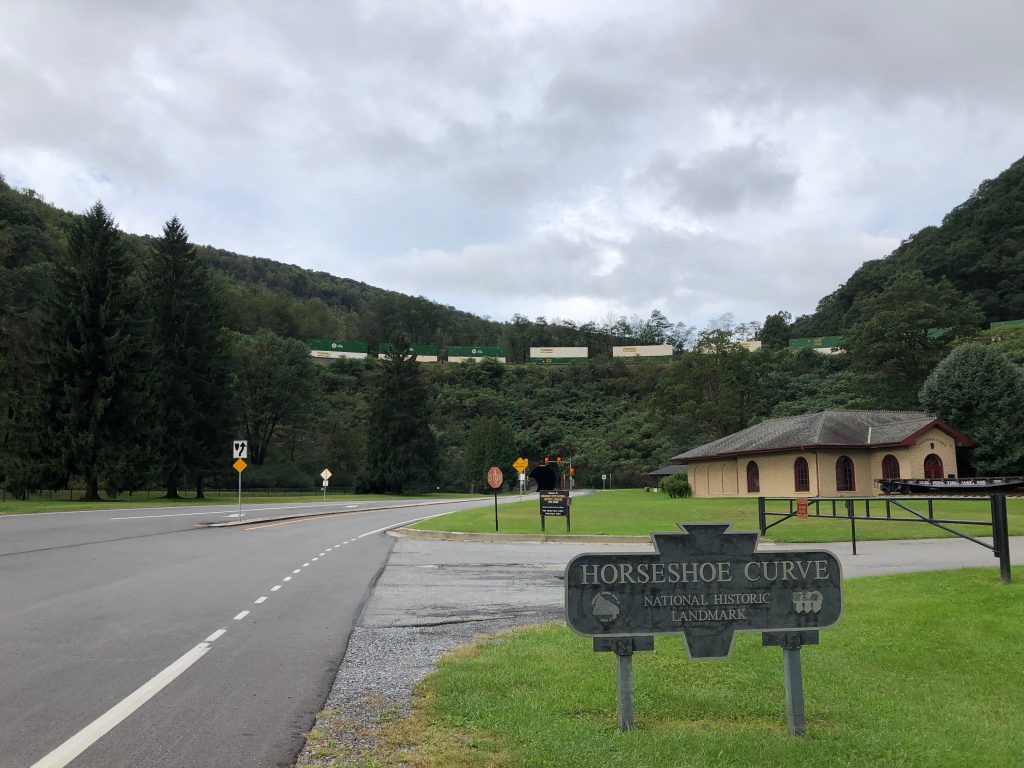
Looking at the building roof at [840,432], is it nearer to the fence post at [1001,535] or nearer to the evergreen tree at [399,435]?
the evergreen tree at [399,435]

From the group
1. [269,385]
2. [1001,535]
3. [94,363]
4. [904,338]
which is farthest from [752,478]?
[269,385]

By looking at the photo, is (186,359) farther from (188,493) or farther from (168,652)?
(168,652)

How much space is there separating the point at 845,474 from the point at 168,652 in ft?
152

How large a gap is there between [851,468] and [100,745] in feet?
160

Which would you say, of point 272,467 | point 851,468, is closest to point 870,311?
point 851,468

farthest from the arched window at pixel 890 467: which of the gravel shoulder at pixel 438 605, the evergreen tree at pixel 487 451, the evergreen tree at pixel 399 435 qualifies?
the evergreen tree at pixel 487 451

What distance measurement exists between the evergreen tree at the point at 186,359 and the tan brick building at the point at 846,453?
3763 cm

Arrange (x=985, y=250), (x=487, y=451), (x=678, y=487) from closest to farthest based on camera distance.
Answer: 1. (x=678, y=487)
2. (x=487, y=451)
3. (x=985, y=250)

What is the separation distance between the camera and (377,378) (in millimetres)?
86250

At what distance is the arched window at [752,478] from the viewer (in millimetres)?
52125

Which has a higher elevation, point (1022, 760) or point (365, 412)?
point (365, 412)

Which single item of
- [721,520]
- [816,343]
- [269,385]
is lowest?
[721,520]

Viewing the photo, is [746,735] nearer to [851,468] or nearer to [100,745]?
[100,745]

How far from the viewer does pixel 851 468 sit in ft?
157
